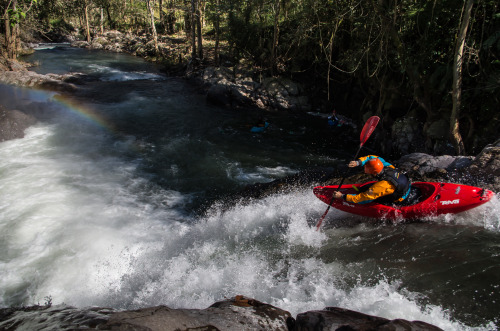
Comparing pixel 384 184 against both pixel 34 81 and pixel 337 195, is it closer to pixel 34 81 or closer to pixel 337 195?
pixel 337 195

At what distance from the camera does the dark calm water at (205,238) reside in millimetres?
3689

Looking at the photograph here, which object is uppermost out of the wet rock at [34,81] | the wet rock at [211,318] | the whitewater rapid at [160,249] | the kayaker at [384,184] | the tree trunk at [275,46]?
the tree trunk at [275,46]

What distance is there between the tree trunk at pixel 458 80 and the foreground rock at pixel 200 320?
6002 mm

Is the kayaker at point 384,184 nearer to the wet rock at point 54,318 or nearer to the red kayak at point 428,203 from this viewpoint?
the red kayak at point 428,203

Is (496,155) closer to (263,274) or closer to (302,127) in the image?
(263,274)

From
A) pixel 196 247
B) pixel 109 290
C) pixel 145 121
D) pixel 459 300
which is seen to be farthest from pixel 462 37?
pixel 145 121

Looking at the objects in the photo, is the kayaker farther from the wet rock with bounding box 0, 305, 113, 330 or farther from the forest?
the wet rock with bounding box 0, 305, 113, 330

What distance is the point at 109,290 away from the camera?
14.1ft

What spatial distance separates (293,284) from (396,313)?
Result: 123 cm

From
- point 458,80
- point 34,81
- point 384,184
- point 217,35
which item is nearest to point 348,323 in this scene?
point 384,184

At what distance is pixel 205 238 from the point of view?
5414mm

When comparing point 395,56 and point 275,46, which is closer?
point 395,56

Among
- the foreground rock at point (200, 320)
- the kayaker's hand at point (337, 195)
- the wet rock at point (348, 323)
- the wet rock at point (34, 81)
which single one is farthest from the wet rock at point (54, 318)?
the wet rock at point (34, 81)

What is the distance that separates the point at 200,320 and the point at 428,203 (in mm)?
3944
